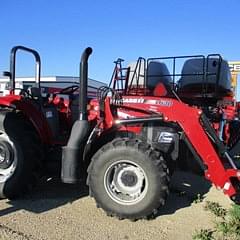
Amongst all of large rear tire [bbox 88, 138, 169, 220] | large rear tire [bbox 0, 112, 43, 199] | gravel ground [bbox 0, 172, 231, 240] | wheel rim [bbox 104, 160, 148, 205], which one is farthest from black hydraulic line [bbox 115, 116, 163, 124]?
large rear tire [bbox 0, 112, 43, 199]

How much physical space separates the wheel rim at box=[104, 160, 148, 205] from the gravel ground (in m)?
0.30

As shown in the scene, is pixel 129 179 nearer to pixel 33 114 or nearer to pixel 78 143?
pixel 78 143

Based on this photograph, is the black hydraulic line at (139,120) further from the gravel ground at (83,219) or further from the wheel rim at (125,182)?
the gravel ground at (83,219)

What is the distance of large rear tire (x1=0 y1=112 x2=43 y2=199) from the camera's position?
21.6ft

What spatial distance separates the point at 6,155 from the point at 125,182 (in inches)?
75.7

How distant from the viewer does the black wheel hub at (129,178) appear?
5.91m

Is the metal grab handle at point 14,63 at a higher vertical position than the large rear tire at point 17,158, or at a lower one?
higher

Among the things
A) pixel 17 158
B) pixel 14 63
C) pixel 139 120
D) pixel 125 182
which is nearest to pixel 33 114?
pixel 17 158

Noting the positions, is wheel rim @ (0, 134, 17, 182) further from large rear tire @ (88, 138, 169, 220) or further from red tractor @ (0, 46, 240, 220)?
large rear tire @ (88, 138, 169, 220)

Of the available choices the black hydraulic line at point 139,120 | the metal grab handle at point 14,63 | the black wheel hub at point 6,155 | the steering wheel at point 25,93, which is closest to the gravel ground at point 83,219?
the black wheel hub at point 6,155

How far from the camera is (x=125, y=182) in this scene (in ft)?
19.5

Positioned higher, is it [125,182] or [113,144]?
[113,144]

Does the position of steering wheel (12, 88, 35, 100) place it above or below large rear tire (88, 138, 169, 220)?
Result: above

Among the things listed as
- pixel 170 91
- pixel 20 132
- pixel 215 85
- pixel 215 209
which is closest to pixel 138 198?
pixel 215 209
